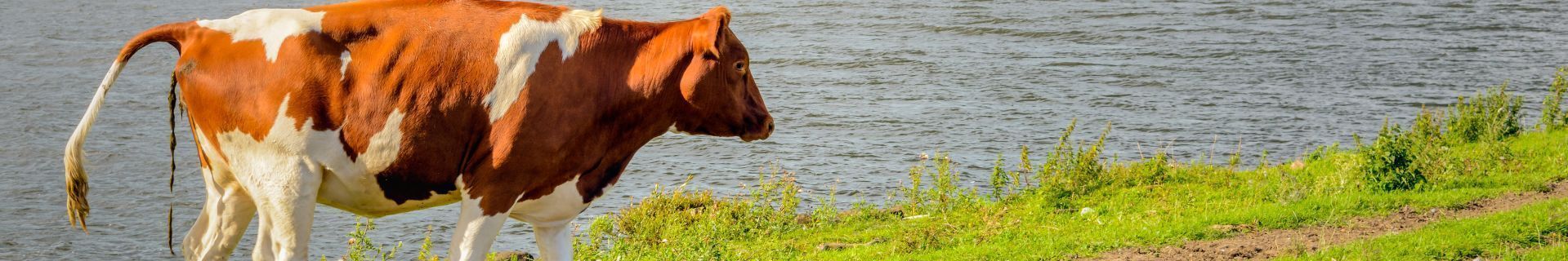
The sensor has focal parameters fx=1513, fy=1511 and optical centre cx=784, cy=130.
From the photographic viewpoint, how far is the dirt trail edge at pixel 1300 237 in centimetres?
798

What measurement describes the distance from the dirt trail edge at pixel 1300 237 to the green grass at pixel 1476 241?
0.24 meters

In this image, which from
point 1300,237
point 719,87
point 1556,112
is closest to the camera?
point 719,87

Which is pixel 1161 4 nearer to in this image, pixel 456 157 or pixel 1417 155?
pixel 1417 155

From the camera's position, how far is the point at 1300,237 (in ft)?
26.8

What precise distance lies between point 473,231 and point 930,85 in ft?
41.0

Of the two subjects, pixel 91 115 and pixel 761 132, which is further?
pixel 761 132

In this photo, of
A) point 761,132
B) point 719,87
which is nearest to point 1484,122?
point 761,132

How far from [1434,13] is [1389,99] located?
8515mm

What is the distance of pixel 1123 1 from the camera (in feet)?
83.2

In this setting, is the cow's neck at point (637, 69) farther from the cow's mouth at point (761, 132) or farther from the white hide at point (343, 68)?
the white hide at point (343, 68)

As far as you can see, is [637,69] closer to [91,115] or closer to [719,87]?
[719,87]

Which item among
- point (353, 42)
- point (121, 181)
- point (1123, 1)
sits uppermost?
point (353, 42)

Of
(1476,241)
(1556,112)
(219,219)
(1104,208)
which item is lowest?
(1556,112)

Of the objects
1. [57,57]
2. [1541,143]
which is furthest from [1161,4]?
[57,57]
